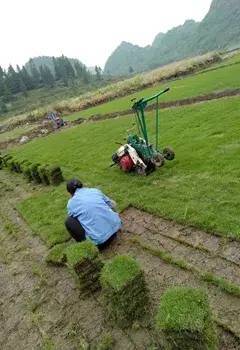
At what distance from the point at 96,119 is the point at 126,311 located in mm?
30837

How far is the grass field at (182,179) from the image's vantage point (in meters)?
9.77

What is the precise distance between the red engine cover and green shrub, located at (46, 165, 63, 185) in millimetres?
3890

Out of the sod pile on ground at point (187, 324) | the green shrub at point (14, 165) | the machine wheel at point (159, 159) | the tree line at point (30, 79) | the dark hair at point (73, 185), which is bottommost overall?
the tree line at point (30, 79)

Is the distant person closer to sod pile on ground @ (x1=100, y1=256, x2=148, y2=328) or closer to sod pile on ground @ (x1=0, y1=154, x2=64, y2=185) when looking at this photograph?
sod pile on ground @ (x1=100, y1=256, x2=148, y2=328)

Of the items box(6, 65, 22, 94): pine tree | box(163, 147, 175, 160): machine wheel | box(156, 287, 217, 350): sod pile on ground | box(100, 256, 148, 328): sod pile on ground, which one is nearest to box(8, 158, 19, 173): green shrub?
box(163, 147, 175, 160): machine wheel

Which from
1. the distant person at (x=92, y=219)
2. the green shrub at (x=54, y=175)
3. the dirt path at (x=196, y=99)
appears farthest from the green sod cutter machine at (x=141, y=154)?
the dirt path at (x=196, y=99)

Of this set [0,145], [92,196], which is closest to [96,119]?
[0,145]

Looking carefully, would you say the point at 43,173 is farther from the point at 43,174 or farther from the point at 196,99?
the point at 196,99

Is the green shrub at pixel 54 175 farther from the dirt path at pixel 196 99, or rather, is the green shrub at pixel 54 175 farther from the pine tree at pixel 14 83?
the pine tree at pixel 14 83

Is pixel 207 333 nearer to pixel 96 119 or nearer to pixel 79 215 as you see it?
pixel 79 215

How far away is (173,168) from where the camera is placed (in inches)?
530

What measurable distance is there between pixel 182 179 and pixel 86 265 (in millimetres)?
5366

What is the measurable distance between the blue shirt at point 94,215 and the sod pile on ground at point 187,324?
391cm

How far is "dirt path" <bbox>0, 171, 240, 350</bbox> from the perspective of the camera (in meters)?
6.51
